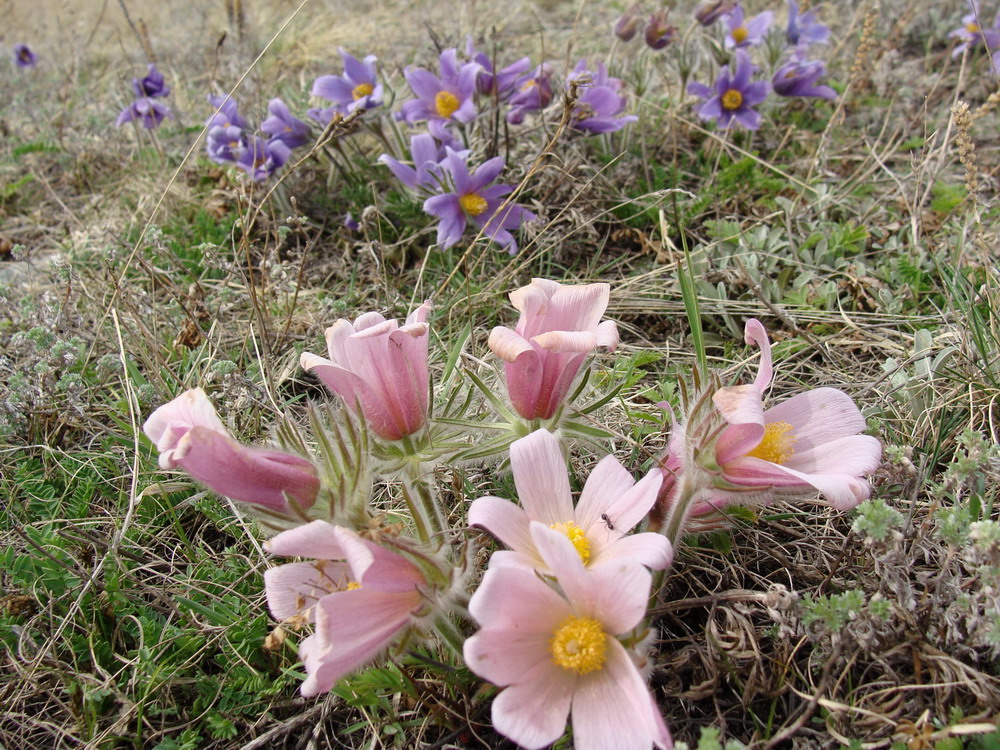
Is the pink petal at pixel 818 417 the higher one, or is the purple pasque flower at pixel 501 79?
the purple pasque flower at pixel 501 79

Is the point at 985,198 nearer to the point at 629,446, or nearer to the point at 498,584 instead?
the point at 629,446

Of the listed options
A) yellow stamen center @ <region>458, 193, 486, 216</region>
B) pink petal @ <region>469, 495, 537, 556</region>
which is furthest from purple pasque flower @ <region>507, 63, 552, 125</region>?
pink petal @ <region>469, 495, 537, 556</region>

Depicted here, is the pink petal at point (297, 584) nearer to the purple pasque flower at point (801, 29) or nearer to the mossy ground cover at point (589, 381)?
the mossy ground cover at point (589, 381)

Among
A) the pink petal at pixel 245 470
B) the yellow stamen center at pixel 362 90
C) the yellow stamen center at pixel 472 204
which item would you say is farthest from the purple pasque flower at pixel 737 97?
the pink petal at pixel 245 470

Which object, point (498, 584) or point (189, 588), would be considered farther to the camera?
point (189, 588)

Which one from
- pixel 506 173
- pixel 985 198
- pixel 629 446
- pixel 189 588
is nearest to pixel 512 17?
pixel 506 173

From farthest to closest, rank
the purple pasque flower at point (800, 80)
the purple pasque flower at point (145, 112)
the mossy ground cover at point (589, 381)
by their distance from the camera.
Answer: the purple pasque flower at point (145, 112)
the purple pasque flower at point (800, 80)
the mossy ground cover at point (589, 381)

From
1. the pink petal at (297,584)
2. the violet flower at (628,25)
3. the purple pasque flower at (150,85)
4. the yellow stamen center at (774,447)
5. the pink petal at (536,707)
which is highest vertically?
the purple pasque flower at (150,85)
